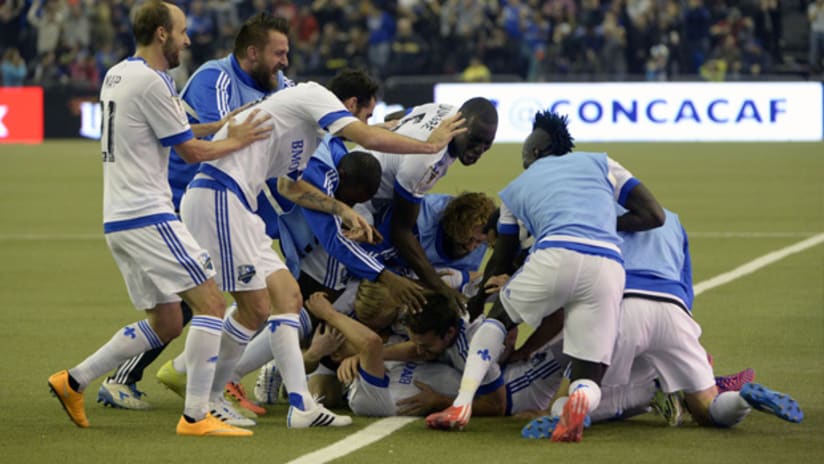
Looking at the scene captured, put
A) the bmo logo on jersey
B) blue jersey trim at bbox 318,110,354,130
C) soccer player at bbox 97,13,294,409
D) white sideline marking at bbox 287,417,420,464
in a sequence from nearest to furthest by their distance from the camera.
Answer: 1. white sideline marking at bbox 287,417,420,464
2. blue jersey trim at bbox 318,110,354,130
3. soccer player at bbox 97,13,294,409
4. the bmo logo on jersey

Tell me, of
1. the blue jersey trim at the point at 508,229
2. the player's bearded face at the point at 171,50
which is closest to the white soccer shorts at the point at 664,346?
the blue jersey trim at the point at 508,229

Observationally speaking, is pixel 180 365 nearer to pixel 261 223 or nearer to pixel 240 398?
pixel 240 398

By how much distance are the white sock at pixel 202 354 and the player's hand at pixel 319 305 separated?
987mm

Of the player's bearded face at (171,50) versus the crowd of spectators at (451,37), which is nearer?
the player's bearded face at (171,50)

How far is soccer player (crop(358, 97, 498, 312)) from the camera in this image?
7570mm

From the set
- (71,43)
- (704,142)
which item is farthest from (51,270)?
(71,43)

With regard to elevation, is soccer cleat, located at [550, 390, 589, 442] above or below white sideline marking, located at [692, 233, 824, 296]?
above

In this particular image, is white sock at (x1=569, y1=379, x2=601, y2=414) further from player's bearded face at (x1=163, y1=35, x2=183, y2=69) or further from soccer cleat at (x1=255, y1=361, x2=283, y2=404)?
player's bearded face at (x1=163, y1=35, x2=183, y2=69)

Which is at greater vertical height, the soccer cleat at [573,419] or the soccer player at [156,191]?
the soccer player at [156,191]

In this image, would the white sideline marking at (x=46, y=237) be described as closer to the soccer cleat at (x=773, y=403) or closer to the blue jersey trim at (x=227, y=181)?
the blue jersey trim at (x=227, y=181)

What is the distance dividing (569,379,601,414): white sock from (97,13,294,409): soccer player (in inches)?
86.4

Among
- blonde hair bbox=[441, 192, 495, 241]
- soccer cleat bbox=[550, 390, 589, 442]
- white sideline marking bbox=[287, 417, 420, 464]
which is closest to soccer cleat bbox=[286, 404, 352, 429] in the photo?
white sideline marking bbox=[287, 417, 420, 464]

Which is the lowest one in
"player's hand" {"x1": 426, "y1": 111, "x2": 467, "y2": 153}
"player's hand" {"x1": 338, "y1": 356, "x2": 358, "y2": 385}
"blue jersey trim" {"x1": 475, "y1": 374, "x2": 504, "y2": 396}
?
"player's hand" {"x1": 338, "y1": 356, "x2": 358, "y2": 385}

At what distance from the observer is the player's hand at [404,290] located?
7.27 m
